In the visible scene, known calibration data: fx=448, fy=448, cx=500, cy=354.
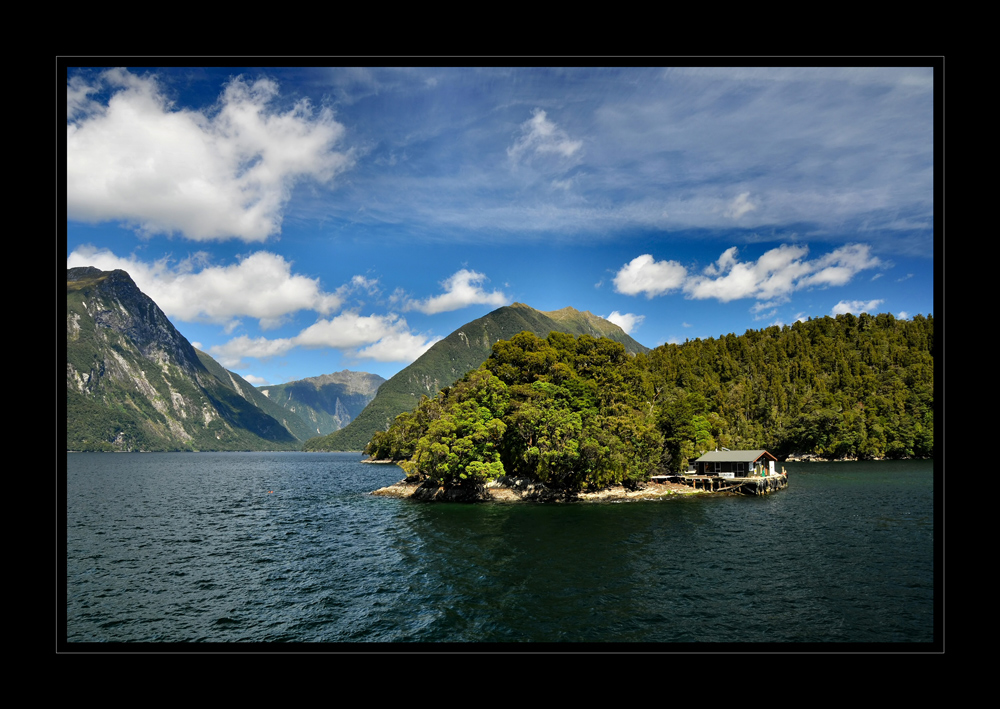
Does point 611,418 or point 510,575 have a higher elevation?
point 611,418

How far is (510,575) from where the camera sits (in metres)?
18.3

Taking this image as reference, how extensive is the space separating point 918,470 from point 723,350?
6320cm

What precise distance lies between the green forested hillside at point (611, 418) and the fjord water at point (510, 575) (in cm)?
528

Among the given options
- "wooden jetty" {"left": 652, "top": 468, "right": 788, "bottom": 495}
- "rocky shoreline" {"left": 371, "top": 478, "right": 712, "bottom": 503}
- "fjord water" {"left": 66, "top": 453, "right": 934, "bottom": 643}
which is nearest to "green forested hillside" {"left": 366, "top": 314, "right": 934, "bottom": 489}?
"rocky shoreline" {"left": 371, "top": 478, "right": 712, "bottom": 503}

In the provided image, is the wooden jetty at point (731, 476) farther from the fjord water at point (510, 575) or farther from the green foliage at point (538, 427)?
the fjord water at point (510, 575)

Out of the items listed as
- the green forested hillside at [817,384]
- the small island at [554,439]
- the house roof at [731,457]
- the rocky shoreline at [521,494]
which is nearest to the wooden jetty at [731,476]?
the house roof at [731,457]

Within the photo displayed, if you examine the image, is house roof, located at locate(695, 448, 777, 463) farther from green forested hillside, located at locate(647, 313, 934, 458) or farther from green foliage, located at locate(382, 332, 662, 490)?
green forested hillside, located at locate(647, 313, 934, 458)

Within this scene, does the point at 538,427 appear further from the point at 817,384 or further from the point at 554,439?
A: the point at 817,384

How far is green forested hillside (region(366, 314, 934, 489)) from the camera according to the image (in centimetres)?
3934

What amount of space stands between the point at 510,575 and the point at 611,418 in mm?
25693

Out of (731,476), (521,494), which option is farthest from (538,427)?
(731,476)

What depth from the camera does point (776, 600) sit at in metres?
15.6

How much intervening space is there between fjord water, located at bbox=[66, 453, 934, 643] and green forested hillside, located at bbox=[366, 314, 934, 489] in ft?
17.3

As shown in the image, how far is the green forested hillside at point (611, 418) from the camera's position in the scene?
129 ft
